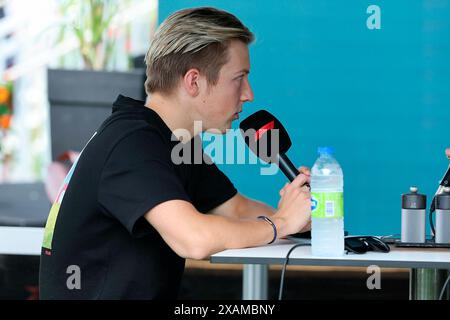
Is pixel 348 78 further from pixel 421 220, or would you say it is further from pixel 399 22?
pixel 421 220

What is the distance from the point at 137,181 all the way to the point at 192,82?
37 cm

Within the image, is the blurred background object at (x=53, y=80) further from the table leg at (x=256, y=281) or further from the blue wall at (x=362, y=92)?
the table leg at (x=256, y=281)

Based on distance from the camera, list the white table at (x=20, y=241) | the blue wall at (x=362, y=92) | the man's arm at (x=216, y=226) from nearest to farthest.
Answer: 1. the man's arm at (x=216, y=226)
2. the blue wall at (x=362, y=92)
3. the white table at (x=20, y=241)

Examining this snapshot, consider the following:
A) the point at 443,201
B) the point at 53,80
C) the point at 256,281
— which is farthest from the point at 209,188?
the point at 53,80

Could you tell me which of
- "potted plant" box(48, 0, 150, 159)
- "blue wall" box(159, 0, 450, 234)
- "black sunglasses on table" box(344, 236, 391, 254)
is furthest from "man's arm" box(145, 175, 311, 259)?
"potted plant" box(48, 0, 150, 159)

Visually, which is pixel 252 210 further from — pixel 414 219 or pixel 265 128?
pixel 414 219

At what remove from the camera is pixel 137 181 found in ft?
6.27

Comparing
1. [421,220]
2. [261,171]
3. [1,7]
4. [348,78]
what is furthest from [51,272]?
[1,7]

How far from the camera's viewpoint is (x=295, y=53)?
3441 mm

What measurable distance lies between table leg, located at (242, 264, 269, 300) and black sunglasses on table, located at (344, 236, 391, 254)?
4.15 feet

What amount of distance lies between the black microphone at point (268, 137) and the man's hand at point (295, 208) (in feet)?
0.36

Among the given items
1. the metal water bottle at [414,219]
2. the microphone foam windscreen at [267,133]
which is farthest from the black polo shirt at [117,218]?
the metal water bottle at [414,219]

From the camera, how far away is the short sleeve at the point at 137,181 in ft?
6.23

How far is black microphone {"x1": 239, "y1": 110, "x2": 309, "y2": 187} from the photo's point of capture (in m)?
2.24
